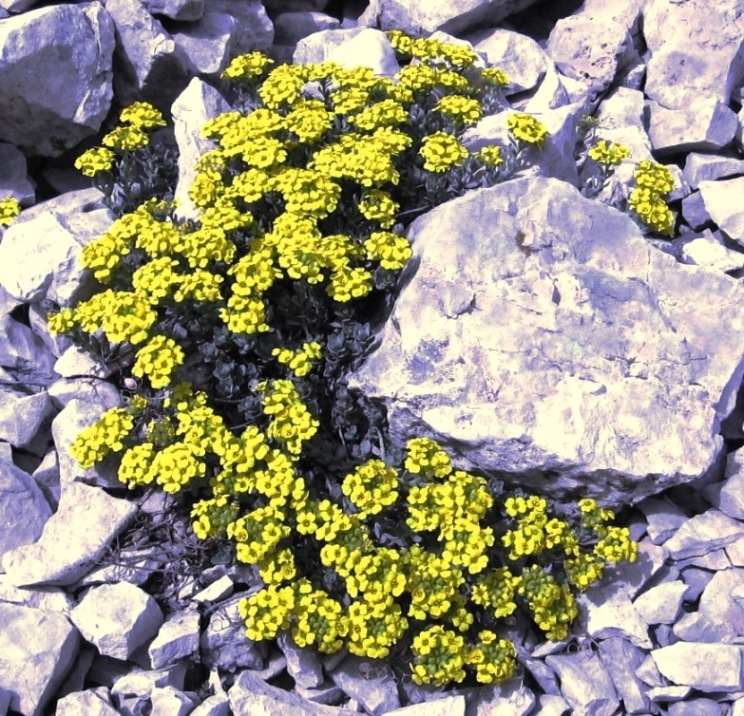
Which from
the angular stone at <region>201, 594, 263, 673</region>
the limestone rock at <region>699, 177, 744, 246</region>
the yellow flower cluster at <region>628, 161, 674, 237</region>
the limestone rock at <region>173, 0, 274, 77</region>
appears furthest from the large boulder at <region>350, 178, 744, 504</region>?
the limestone rock at <region>173, 0, 274, 77</region>

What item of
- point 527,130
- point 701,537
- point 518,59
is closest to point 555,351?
point 701,537

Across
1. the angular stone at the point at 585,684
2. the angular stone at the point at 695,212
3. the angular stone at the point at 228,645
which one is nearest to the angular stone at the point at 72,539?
the angular stone at the point at 228,645

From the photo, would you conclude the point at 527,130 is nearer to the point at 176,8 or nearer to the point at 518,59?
the point at 518,59

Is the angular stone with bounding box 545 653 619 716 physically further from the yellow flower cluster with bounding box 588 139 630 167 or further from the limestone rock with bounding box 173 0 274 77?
the limestone rock with bounding box 173 0 274 77

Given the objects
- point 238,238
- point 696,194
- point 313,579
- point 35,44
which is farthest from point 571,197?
point 35,44

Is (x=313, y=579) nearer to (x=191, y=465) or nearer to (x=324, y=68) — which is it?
(x=191, y=465)
